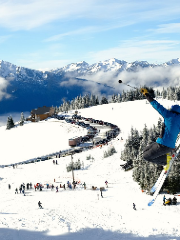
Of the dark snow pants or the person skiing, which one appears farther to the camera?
the dark snow pants

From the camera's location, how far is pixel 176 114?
8.47 meters

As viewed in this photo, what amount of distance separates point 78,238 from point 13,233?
Result: 411cm

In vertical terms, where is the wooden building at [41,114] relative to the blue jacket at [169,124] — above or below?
below

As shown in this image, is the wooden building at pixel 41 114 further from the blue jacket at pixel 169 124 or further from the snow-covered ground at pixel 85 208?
the blue jacket at pixel 169 124

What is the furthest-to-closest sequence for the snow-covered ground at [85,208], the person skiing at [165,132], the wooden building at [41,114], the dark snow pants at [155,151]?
the wooden building at [41,114], the snow-covered ground at [85,208], the dark snow pants at [155,151], the person skiing at [165,132]

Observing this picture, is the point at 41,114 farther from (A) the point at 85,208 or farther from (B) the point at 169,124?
(B) the point at 169,124

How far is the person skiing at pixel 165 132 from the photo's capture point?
8.41 meters

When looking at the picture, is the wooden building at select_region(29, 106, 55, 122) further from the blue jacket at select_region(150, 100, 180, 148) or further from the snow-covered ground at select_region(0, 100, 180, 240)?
the blue jacket at select_region(150, 100, 180, 148)

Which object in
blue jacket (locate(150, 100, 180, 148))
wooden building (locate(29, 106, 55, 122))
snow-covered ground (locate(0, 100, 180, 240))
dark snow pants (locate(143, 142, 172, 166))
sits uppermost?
blue jacket (locate(150, 100, 180, 148))

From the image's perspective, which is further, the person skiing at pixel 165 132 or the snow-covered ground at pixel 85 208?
the snow-covered ground at pixel 85 208

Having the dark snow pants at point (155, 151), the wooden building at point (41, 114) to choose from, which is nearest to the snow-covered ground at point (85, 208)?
the dark snow pants at point (155, 151)

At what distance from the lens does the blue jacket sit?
8430 mm

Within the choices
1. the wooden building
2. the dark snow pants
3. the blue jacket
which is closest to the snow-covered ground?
the dark snow pants

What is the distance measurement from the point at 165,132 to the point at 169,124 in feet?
1.06
